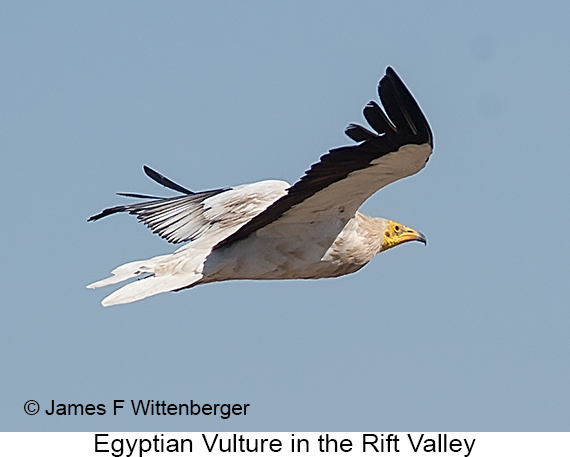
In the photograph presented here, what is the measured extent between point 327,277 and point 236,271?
885 mm

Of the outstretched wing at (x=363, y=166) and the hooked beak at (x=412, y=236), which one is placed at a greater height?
the hooked beak at (x=412, y=236)

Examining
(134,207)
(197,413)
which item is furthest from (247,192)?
(197,413)

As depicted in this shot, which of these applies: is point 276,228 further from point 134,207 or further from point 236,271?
point 134,207

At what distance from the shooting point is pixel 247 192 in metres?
9.55

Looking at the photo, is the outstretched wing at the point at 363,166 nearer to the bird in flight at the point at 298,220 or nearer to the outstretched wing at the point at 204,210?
the bird in flight at the point at 298,220

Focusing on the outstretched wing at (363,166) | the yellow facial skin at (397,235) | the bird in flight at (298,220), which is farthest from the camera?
the yellow facial skin at (397,235)

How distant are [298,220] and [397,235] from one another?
1671 mm

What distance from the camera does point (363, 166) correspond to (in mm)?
7695

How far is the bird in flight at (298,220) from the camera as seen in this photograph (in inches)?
286

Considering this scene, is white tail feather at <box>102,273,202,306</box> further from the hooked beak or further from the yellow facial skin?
the hooked beak

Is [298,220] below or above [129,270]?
above

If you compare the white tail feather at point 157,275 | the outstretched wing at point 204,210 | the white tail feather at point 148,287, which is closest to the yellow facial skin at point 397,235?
the outstretched wing at point 204,210

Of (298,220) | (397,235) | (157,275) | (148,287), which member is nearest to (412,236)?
(397,235)

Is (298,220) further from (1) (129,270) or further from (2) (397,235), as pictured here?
(2) (397,235)
